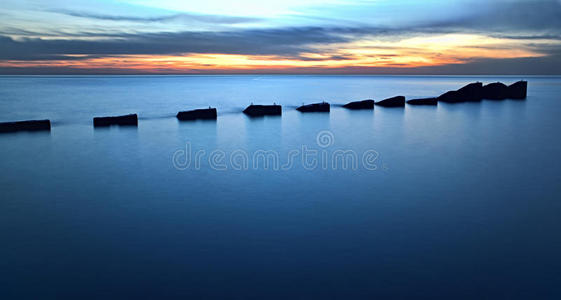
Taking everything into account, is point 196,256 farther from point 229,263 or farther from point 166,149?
point 166,149

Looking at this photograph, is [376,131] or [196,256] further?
[376,131]

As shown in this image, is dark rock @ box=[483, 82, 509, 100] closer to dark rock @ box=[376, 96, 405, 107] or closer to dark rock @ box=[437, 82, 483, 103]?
dark rock @ box=[437, 82, 483, 103]

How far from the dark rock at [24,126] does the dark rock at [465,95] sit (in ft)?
135

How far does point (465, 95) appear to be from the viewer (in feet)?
150

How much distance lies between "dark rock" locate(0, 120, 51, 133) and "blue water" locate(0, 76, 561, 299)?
2621 mm

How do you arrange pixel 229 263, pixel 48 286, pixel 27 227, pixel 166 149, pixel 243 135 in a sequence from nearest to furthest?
pixel 48 286 → pixel 229 263 → pixel 27 227 → pixel 166 149 → pixel 243 135

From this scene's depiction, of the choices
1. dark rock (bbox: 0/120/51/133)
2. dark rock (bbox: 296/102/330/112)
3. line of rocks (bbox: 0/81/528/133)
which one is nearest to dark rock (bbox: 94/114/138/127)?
line of rocks (bbox: 0/81/528/133)

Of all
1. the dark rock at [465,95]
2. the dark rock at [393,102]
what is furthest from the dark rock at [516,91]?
the dark rock at [393,102]

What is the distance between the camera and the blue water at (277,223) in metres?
6.13

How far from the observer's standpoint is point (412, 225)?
840 centimetres

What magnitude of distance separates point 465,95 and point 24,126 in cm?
4454

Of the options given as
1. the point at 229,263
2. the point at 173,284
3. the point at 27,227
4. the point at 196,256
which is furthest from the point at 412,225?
the point at 27,227

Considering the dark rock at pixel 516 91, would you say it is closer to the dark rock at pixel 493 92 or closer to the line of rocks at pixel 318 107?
the line of rocks at pixel 318 107

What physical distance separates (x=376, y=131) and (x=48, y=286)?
20111mm
